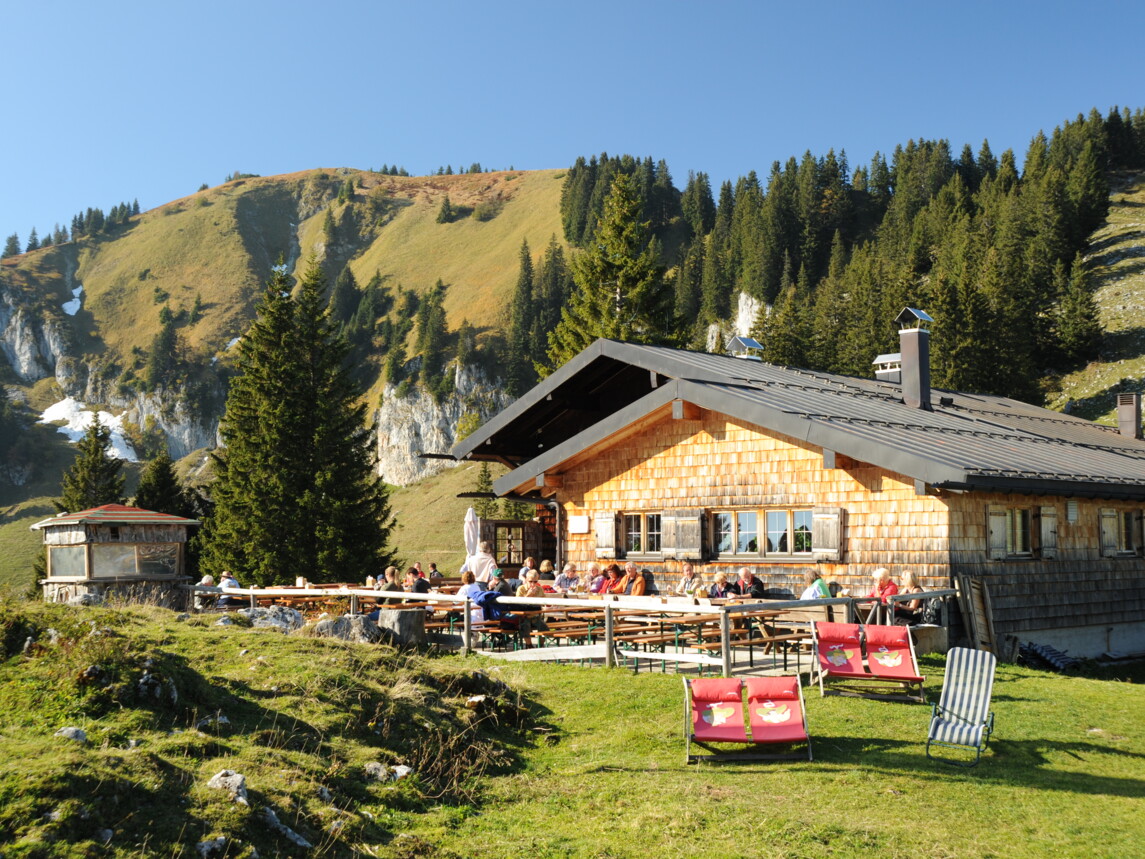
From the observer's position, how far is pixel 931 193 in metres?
111

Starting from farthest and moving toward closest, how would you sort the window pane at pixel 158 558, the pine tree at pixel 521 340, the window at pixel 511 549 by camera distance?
the pine tree at pixel 521 340, the window at pixel 511 549, the window pane at pixel 158 558

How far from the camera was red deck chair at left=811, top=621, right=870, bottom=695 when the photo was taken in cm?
1057

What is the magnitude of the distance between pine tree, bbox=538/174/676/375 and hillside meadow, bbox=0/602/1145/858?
2771 centimetres

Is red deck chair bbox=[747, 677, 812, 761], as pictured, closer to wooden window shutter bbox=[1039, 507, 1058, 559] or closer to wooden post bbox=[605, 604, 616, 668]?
wooden post bbox=[605, 604, 616, 668]

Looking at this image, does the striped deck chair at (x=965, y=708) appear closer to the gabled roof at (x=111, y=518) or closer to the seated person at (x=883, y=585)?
the seated person at (x=883, y=585)

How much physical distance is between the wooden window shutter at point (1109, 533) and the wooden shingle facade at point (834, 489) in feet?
0.15

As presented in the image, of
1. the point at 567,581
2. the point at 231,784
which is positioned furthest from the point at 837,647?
the point at 567,581

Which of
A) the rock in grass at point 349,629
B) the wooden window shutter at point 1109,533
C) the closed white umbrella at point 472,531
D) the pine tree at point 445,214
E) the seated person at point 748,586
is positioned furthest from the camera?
the pine tree at point 445,214

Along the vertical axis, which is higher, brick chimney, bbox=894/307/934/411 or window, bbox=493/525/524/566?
brick chimney, bbox=894/307/934/411

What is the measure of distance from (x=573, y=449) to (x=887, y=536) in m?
5.90

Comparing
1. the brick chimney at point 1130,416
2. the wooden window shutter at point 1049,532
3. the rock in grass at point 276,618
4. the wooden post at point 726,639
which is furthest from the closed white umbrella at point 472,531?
the brick chimney at point 1130,416

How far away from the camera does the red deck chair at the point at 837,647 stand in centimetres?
1057

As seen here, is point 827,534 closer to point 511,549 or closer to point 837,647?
point 837,647

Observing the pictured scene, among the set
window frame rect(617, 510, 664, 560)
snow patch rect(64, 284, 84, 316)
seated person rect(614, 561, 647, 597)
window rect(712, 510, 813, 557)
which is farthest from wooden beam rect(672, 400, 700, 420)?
snow patch rect(64, 284, 84, 316)
